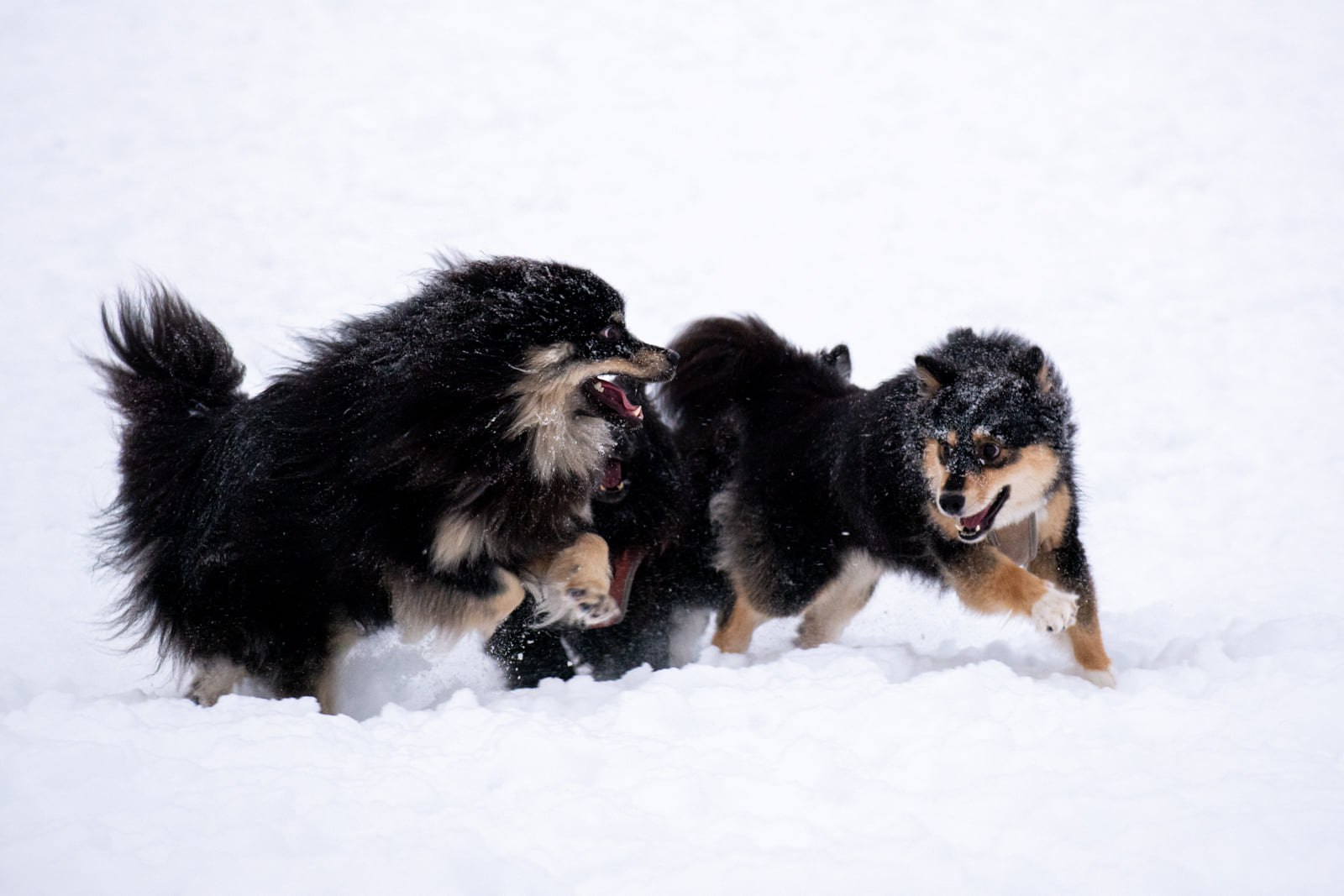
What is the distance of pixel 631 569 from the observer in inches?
166

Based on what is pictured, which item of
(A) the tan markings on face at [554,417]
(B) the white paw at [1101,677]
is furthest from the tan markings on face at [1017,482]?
(A) the tan markings on face at [554,417]

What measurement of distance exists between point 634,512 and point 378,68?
780cm

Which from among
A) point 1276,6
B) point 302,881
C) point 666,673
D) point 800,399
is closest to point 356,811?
point 302,881

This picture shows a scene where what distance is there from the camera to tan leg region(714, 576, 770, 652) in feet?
15.0

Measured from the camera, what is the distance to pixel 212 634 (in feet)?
12.1

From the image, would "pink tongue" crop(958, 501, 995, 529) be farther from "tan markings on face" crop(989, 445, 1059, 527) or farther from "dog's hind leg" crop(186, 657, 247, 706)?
"dog's hind leg" crop(186, 657, 247, 706)

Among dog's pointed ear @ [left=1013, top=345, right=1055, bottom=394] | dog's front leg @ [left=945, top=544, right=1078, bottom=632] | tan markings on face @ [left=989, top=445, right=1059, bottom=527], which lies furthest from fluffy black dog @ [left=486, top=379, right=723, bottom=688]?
dog's pointed ear @ [left=1013, top=345, right=1055, bottom=394]

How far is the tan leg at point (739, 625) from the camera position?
456cm

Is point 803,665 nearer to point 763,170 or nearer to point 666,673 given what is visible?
point 666,673

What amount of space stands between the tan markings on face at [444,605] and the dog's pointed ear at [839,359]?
2.04 m

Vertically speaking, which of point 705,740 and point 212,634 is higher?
point 705,740

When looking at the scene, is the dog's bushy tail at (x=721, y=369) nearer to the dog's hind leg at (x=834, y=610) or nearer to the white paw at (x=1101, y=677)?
the dog's hind leg at (x=834, y=610)

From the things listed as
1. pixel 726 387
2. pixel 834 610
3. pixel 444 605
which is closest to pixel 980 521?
pixel 834 610

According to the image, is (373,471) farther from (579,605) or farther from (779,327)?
(779,327)
